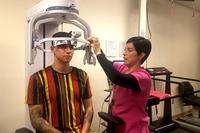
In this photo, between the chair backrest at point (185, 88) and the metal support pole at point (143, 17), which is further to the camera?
the chair backrest at point (185, 88)

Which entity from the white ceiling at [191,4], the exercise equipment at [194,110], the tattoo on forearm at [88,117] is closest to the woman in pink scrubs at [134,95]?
the tattoo on forearm at [88,117]

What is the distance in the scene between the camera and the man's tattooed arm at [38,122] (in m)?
1.67

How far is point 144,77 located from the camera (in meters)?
1.72

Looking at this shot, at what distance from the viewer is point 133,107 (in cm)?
178

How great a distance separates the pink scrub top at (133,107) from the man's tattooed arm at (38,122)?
1.66 ft

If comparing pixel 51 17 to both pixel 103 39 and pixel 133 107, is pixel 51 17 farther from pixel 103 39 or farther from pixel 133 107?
pixel 103 39

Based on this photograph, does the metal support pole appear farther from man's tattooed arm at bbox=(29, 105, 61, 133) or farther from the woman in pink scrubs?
man's tattooed arm at bbox=(29, 105, 61, 133)

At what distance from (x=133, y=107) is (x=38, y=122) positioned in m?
0.72

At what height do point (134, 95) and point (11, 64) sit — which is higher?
point (11, 64)

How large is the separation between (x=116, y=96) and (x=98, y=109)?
4.65ft

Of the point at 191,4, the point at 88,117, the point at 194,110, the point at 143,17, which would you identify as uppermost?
the point at 191,4

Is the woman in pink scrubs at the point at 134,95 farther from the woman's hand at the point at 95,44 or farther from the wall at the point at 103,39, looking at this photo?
the wall at the point at 103,39

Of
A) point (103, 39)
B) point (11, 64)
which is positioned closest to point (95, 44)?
point (11, 64)

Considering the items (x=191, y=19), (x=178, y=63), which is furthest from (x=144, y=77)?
(x=191, y=19)
